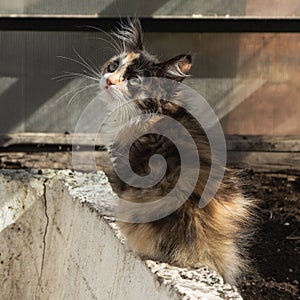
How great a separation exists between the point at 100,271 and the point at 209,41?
2.88 m

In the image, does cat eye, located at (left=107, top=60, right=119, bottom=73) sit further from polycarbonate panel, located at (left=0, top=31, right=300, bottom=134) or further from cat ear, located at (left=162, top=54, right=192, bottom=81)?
polycarbonate panel, located at (left=0, top=31, right=300, bottom=134)

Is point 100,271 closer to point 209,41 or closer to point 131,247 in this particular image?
point 131,247

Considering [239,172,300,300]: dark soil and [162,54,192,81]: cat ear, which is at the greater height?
[162,54,192,81]: cat ear

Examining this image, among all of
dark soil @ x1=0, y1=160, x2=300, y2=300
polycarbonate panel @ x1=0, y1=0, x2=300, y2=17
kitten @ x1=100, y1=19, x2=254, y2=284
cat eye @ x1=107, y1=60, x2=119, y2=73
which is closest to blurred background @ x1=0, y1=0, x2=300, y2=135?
polycarbonate panel @ x1=0, y1=0, x2=300, y2=17

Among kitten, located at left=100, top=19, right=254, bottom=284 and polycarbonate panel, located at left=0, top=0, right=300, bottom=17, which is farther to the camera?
polycarbonate panel, located at left=0, top=0, right=300, bottom=17

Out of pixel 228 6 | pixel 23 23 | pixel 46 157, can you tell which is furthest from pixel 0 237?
pixel 228 6

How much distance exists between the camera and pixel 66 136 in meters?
5.11

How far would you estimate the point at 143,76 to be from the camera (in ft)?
8.89

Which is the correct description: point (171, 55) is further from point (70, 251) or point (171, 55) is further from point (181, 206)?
point (181, 206)

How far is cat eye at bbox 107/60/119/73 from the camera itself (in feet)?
9.46

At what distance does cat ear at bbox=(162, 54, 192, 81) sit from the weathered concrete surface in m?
0.55

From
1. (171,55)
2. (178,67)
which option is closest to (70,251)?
(178,67)

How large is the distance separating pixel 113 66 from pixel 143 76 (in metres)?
0.24

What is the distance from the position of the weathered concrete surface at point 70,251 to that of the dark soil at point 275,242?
2.43 ft
